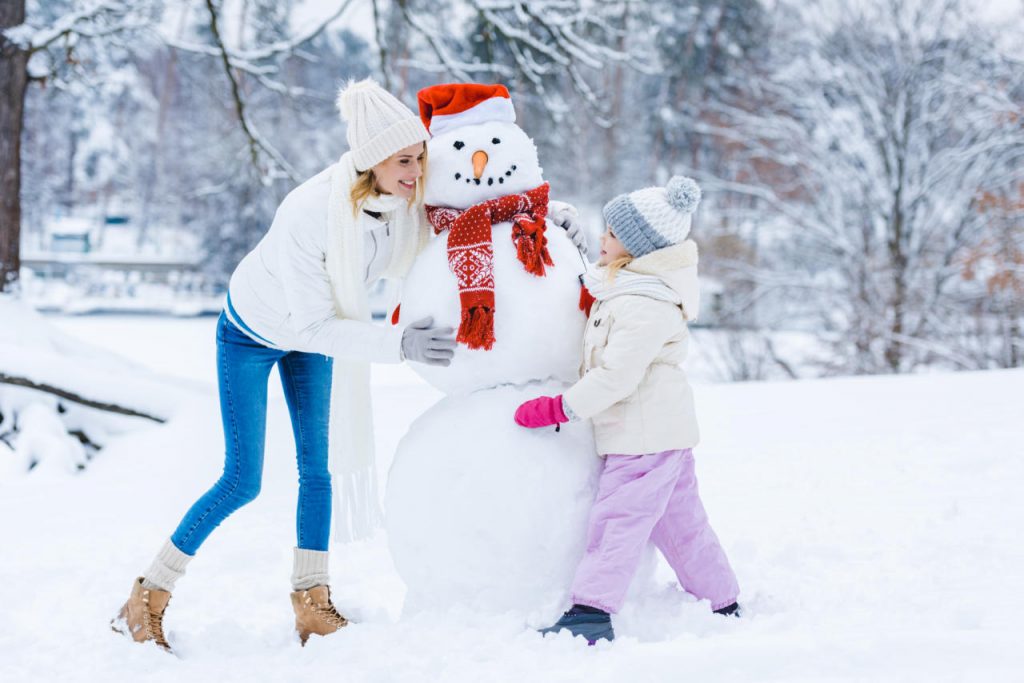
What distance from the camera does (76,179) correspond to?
Result: 26547 millimetres

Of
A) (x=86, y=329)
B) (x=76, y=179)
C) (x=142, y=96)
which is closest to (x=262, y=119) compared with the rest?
(x=86, y=329)

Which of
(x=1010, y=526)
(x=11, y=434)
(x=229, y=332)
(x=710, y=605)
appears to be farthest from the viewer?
(x=11, y=434)

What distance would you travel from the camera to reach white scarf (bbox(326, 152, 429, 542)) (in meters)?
2.49

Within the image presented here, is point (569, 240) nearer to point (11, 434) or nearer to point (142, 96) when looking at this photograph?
point (11, 434)

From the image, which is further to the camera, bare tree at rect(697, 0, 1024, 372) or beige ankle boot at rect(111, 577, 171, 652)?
bare tree at rect(697, 0, 1024, 372)

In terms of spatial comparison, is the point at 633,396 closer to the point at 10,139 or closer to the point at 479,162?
the point at 479,162

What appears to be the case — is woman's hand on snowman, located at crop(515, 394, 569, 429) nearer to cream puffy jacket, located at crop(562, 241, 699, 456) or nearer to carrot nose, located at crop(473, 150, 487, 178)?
cream puffy jacket, located at crop(562, 241, 699, 456)

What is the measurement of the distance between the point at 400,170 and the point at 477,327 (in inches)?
21.6

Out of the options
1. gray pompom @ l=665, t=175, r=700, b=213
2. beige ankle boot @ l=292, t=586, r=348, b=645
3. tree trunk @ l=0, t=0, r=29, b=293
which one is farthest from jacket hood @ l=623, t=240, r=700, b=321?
tree trunk @ l=0, t=0, r=29, b=293

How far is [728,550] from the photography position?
3143 millimetres

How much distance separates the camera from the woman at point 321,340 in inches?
97.0

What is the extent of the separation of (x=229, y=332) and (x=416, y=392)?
3.49 metres

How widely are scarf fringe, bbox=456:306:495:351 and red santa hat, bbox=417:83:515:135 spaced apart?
0.64m

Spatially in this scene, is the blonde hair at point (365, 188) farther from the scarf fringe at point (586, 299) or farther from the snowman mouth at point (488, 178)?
the scarf fringe at point (586, 299)
